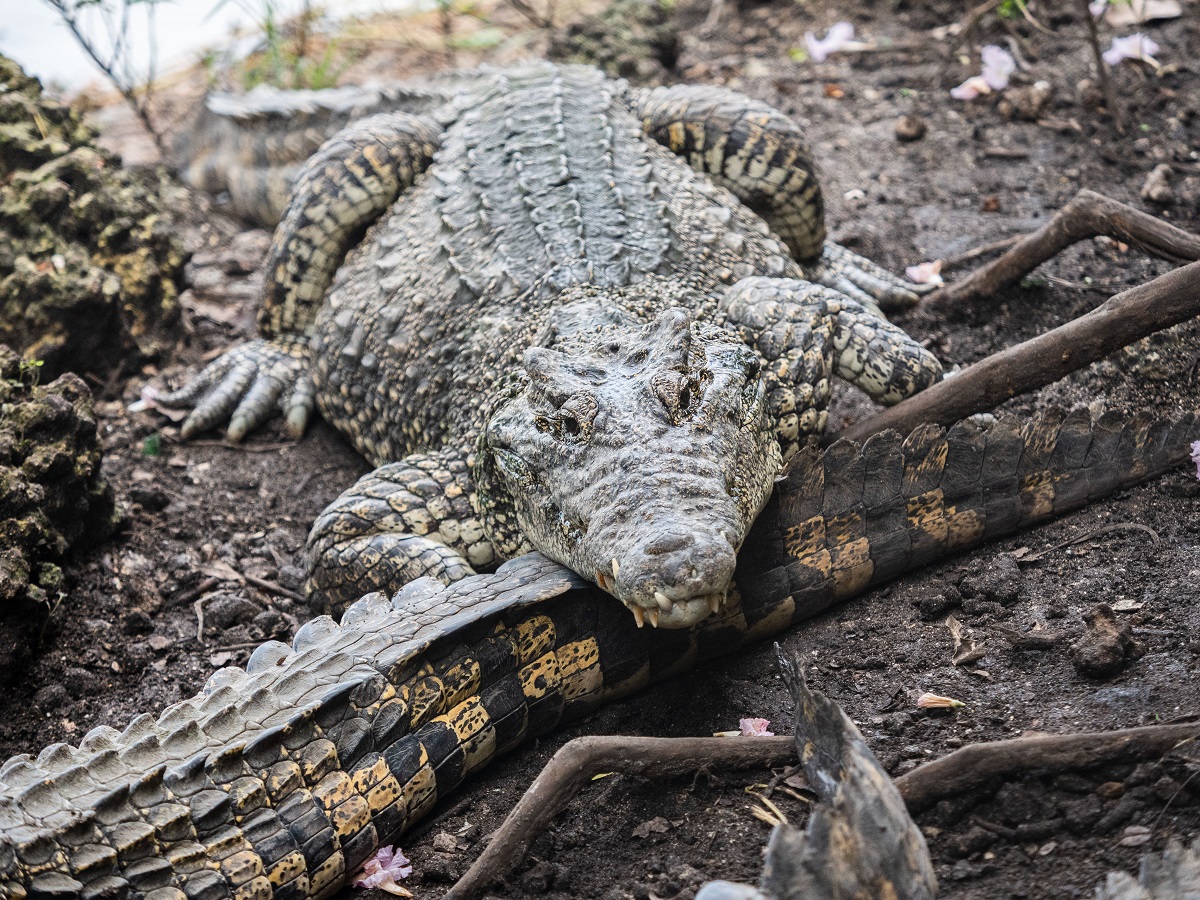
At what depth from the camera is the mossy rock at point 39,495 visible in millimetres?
3383

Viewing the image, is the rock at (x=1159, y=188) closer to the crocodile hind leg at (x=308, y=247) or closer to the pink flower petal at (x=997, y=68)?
the pink flower petal at (x=997, y=68)

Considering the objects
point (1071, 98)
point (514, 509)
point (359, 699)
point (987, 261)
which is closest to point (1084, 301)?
point (987, 261)

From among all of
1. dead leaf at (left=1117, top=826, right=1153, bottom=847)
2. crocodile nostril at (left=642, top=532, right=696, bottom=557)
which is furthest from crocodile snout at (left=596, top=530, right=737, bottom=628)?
dead leaf at (left=1117, top=826, right=1153, bottom=847)

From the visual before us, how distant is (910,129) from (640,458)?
372 cm

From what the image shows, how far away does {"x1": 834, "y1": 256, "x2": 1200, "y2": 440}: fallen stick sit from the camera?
128 inches

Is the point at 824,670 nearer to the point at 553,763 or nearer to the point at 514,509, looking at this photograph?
the point at 553,763

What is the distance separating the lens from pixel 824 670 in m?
2.91

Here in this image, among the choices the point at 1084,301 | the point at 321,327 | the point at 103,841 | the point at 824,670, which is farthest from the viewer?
the point at 321,327

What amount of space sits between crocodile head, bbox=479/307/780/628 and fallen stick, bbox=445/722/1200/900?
0.33 m

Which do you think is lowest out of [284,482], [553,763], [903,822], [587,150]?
[284,482]

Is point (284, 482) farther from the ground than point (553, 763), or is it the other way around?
point (553, 763)

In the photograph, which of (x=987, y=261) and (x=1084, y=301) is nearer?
(x=1084, y=301)

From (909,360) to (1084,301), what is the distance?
104 cm

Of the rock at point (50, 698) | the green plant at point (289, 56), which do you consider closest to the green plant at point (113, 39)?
the green plant at point (289, 56)
